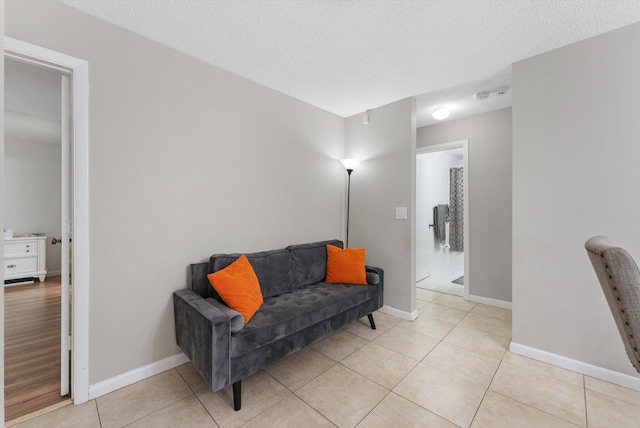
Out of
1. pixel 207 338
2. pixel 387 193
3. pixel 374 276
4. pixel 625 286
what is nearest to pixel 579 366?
pixel 625 286

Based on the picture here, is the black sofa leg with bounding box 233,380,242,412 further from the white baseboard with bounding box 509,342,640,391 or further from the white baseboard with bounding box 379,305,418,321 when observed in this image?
the white baseboard with bounding box 509,342,640,391

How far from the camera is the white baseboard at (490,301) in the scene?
3.44m

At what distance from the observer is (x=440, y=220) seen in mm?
5367

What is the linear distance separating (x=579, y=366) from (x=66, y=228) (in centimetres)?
396

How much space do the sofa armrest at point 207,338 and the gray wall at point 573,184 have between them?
8.15 feet

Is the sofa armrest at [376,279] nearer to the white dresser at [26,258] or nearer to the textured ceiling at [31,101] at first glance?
the textured ceiling at [31,101]

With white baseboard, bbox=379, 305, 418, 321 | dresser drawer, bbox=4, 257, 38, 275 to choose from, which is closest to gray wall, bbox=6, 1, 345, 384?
white baseboard, bbox=379, 305, 418, 321

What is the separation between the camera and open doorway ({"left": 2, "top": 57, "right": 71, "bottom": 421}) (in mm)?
1859

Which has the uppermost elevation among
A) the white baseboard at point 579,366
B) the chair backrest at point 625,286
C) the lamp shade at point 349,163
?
the lamp shade at point 349,163

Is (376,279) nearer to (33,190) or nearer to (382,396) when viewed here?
(382,396)

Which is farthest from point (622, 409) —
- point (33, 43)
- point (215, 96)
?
point (33, 43)

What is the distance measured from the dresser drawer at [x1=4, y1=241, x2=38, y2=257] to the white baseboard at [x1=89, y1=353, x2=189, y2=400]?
4187 millimetres

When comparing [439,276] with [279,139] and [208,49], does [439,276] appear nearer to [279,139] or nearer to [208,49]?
[279,139]

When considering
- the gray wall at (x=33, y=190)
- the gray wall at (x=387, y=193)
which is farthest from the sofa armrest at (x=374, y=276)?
the gray wall at (x=33, y=190)
